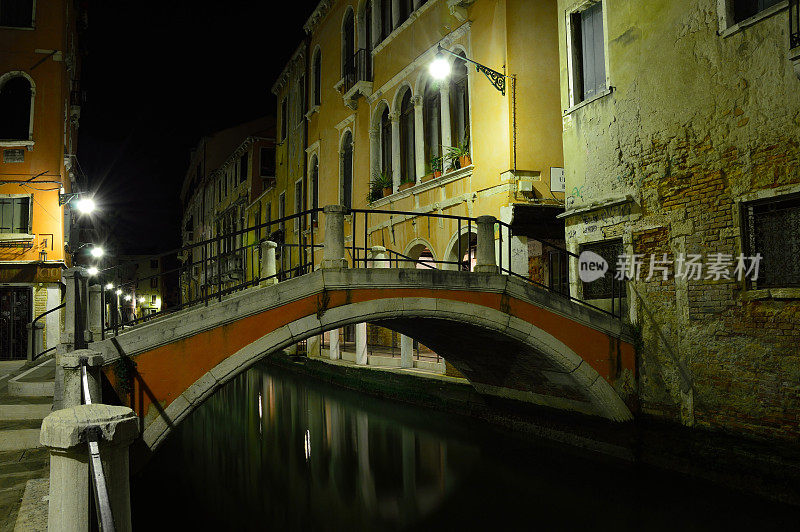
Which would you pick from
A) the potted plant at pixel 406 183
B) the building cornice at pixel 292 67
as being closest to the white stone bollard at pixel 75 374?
the potted plant at pixel 406 183

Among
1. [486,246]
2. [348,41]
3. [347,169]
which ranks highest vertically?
[348,41]

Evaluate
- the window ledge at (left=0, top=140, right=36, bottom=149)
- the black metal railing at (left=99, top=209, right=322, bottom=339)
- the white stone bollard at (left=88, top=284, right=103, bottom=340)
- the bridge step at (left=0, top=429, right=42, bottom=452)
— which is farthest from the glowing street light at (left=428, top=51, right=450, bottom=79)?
the window ledge at (left=0, top=140, right=36, bottom=149)

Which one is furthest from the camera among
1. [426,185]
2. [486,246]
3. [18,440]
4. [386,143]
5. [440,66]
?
[386,143]

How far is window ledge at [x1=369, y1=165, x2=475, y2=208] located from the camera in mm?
10527

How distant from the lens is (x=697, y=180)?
23.5 feet

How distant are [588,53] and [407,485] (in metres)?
6.58

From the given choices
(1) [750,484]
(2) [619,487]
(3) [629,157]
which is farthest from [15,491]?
(3) [629,157]

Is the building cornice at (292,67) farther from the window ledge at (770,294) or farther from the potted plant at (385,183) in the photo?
the window ledge at (770,294)

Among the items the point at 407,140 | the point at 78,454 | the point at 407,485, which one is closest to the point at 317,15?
the point at 407,140

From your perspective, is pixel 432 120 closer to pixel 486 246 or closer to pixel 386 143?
pixel 386 143

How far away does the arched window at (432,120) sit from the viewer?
11.6 meters

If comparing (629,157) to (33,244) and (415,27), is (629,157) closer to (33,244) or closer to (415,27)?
(415,27)

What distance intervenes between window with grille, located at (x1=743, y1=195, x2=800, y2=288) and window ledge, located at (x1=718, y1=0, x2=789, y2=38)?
188 centimetres

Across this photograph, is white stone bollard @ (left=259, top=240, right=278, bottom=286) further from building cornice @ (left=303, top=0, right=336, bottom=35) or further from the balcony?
building cornice @ (left=303, top=0, right=336, bottom=35)
